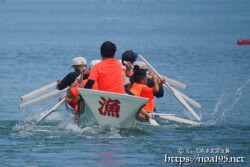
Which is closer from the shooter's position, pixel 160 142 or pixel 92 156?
pixel 92 156

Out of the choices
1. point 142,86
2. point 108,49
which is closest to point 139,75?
point 142,86

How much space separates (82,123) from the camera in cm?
1252

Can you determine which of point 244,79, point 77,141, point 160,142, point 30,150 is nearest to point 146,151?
point 160,142

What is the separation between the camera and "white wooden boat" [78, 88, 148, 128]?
1165 cm

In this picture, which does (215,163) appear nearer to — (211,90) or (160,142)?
(160,142)

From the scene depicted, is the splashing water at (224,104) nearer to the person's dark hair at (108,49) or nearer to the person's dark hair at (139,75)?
the person's dark hair at (139,75)

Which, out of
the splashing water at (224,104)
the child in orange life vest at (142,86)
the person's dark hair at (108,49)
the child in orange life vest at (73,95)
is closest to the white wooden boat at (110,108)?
the child in orange life vest at (73,95)

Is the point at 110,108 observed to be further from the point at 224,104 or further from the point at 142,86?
the point at 224,104

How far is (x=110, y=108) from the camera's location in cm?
1187

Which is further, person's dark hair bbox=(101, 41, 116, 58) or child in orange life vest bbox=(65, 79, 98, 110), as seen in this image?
child in orange life vest bbox=(65, 79, 98, 110)

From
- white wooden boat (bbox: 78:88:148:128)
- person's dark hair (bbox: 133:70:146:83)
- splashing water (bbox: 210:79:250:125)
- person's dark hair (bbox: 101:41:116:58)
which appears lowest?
splashing water (bbox: 210:79:250:125)

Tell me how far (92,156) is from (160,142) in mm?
1703

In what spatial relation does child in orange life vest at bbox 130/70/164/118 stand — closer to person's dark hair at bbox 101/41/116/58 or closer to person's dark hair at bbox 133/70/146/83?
person's dark hair at bbox 133/70/146/83

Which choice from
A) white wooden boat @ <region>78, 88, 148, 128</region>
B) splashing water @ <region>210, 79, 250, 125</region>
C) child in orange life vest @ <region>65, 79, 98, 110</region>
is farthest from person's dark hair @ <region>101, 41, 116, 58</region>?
splashing water @ <region>210, 79, 250, 125</region>
